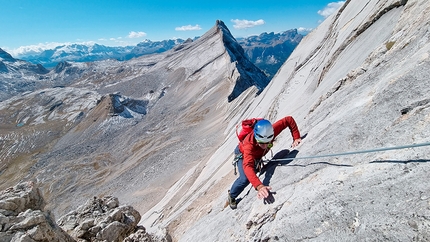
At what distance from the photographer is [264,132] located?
20.8 feet

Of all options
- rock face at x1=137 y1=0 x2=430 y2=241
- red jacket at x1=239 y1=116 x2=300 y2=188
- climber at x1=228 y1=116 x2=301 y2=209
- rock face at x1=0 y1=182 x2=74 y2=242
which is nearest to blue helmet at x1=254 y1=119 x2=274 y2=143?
climber at x1=228 y1=116 x2=301 y2=209

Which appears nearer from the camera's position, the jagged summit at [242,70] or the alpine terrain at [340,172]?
the alpine terrain at [340,172]

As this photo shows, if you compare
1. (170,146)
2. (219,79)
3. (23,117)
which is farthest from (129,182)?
(23,117)

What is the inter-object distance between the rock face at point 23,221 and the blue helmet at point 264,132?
9028 millimetres

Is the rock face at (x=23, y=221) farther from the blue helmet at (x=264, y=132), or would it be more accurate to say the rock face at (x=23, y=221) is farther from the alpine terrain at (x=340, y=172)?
the blue helmet at (x=264, y=132)

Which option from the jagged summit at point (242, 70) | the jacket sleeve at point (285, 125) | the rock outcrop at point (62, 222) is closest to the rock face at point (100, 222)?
the rock outcrop at point (62, 222)

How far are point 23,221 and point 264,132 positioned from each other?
9669 mm

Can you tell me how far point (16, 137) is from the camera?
94625 mm

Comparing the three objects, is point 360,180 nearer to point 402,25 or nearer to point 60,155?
point 402,25

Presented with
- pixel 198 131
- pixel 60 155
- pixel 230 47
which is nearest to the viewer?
pixel 198 131

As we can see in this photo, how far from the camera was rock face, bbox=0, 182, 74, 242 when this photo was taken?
8828 millimetres

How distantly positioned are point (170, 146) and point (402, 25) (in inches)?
1875

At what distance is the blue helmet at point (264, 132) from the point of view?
20.7 feet

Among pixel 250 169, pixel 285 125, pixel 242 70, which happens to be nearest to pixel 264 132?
pixel 250 169
